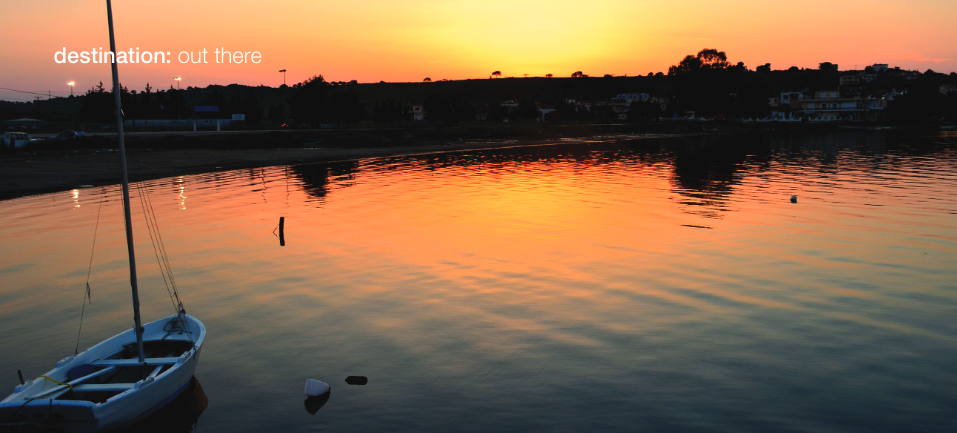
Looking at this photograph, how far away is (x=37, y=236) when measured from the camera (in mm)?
35594

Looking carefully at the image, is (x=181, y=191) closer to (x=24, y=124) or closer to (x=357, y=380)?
(x=357, y=380)

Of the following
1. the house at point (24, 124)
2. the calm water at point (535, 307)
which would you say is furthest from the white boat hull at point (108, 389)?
the house at point (24, 124)

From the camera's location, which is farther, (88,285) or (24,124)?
(24,124)

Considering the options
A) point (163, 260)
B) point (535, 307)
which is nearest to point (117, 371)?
point (535, 307)

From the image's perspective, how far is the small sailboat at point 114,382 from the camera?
1264 cm

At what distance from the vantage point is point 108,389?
13.8 meters

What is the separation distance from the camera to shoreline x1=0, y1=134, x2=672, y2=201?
58.1 metres

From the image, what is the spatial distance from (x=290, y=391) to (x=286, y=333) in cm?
438

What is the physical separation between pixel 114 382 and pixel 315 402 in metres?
4.63

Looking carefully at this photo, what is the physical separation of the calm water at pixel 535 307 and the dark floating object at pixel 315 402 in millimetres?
208

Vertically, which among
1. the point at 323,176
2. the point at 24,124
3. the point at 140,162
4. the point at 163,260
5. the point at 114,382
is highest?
the point at 24,124

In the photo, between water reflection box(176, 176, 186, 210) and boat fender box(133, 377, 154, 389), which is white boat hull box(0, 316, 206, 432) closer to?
boat fender box(133, 377, 154, 389)

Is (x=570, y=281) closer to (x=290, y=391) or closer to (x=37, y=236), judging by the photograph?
(x=290, y=391)

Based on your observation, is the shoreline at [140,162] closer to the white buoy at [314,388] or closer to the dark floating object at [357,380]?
the dark floating object at [357,380]
